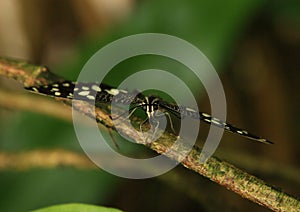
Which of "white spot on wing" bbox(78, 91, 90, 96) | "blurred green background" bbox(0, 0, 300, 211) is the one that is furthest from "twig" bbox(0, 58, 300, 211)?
"blurred green background" bbox(0, 0, 300, 211)

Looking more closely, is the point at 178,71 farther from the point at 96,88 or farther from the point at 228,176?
the point at 228,176

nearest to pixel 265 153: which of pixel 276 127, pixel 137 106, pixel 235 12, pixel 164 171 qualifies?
pixel 276 127

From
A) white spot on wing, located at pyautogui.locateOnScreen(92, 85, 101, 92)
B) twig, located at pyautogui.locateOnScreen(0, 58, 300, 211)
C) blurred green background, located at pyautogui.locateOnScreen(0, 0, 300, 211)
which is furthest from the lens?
blurred green background, located at pyautogui.locateOnScreen(0, 0, 300, 211)

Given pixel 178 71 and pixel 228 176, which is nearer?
pixel 228 176

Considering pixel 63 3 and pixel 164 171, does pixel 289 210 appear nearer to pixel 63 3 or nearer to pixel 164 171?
pixel 164 171

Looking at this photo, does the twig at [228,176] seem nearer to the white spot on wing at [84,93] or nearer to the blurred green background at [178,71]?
the white spot on wing at [84,93]

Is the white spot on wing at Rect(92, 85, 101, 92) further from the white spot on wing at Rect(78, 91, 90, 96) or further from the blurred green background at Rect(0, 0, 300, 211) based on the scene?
the blurred green background at Rect(0, 0, 300, 211)

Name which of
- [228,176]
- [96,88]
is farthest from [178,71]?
[228,176]

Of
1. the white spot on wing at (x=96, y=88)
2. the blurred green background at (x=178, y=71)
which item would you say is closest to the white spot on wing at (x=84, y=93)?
the white spot on wing at (x=96, y=88)
